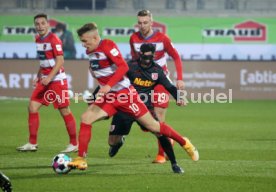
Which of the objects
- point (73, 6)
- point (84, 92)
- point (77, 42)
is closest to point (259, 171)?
point (84, 92)

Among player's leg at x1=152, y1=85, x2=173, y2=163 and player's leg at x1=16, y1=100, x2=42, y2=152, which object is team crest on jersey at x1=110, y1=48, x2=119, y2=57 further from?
player's leg at x1=16, y1=100, x2=42, y2=152

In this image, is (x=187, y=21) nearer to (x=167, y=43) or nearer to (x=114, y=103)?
(x=167, y=43)

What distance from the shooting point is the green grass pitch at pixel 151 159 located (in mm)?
10086

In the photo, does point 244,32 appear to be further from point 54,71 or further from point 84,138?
point 84,138

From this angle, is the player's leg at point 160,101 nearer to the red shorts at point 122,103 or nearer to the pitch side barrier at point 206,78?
the red shorts at point 122,103

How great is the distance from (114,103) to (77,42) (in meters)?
19.4

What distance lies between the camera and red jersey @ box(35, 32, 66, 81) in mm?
14234

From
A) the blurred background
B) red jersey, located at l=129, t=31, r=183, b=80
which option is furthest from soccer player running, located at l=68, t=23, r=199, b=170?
the blurred background

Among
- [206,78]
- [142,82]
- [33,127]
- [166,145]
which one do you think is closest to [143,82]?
[142,82]

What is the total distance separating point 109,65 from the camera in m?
11.2

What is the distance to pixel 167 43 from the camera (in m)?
13.2

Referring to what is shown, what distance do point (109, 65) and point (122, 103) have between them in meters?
0.52

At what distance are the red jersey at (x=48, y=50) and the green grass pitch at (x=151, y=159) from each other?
133cm

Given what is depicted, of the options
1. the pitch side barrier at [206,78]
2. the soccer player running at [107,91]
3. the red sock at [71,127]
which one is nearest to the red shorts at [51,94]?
the red sock at [71,127]
